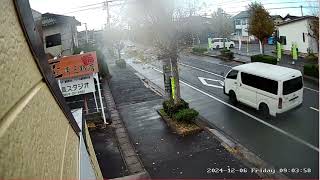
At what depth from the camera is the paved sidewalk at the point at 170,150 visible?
8.02 meters

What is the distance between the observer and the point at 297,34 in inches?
1045

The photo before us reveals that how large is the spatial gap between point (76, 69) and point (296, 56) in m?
18.1

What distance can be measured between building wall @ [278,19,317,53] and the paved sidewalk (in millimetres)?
16185

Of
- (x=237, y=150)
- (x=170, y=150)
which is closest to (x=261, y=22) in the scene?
(x=237, y=150)

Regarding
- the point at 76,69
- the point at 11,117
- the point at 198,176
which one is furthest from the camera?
the point at 76,69

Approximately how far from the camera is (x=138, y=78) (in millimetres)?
23391

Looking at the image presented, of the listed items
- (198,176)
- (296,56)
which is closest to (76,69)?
(198,176)

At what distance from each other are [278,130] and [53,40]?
547 inches

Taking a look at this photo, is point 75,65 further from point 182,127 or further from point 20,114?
point 20,114

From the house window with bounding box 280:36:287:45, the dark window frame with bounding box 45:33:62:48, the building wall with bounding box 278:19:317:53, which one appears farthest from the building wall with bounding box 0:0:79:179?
the house window with bounding box 280:36:287:45

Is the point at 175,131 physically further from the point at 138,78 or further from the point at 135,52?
the point at 138,78

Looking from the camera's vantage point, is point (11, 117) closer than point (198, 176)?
Yes

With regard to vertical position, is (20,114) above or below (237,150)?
above

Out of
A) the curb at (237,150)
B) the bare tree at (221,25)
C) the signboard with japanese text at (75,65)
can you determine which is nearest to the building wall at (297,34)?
the bare tree at (221,25)
